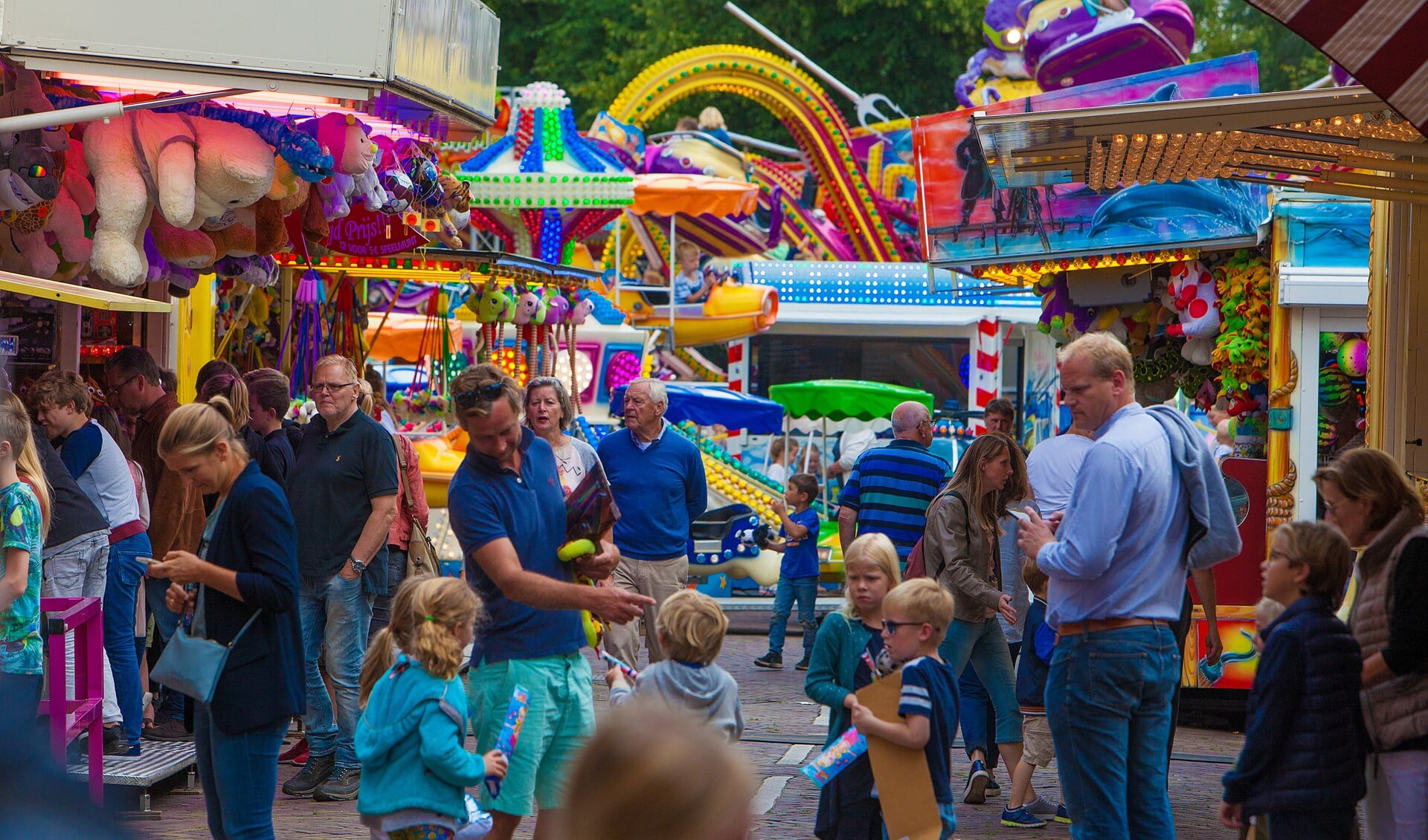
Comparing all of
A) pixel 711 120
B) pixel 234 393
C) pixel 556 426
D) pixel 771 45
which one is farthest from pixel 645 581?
pixel 771 45

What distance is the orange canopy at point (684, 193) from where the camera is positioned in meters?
19.4

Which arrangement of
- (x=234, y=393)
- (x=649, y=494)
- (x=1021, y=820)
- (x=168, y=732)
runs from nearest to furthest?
(x=1021, y=820), (x=234, y=393), (x=168, y=732), (x=649, y=494)

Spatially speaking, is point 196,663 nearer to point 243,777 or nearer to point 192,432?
point 243,777

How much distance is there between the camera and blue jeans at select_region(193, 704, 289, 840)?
4.30 meters

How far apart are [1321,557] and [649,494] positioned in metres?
4.34

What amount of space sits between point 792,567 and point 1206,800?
473cm

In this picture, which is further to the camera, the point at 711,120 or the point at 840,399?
the point at 711,120

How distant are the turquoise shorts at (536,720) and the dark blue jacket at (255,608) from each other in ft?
1.75

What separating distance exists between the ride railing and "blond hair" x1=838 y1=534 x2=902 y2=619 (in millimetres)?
2923

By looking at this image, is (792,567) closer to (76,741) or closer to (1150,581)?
(76,741)

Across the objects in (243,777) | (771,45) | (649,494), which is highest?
(771,45)

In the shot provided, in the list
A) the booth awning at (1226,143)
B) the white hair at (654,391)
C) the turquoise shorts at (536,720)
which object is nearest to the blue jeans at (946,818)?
the turquoise shorts at (536,720)

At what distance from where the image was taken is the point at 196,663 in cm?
431

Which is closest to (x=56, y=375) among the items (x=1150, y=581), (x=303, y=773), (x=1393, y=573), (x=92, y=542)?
(x=92, y=542)
